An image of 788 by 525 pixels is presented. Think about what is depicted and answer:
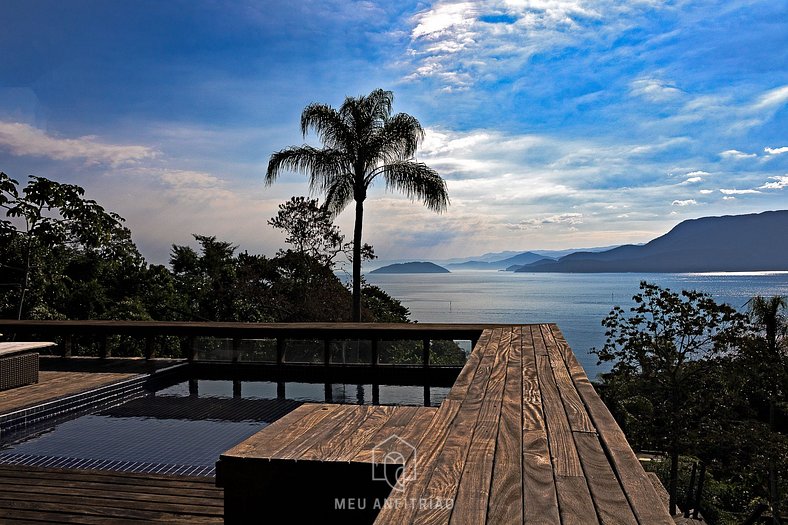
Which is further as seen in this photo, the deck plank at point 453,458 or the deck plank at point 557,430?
the deck plank at point 557,430

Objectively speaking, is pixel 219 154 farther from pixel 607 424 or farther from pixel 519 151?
pixel 607 424

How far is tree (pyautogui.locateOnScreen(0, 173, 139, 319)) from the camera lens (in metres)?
10.3

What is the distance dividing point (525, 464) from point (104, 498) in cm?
258

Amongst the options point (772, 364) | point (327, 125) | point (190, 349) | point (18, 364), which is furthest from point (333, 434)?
point (772, 364)

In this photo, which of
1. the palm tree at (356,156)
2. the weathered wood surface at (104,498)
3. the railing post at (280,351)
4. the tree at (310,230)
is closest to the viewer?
the weathered wood surface at (104,498)

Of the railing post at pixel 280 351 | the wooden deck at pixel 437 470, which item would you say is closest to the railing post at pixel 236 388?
the railing post at pixel 280 351

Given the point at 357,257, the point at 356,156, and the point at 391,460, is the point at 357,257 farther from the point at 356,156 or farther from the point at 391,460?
Result: the point at 391,460

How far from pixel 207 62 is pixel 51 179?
3697 millimetres

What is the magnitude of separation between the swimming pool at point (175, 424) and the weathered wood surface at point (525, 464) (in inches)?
89.1

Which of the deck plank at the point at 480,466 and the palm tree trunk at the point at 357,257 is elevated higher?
the palm tree trunk at the point at 357,257

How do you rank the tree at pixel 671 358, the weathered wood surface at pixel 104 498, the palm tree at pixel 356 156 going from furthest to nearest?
the palm tree at pixel 356 156 < the tree at pixel 671 358 < the weathered wood surface at pixel 104 498

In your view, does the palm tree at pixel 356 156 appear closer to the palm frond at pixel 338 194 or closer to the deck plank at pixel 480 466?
the palm frond at pixel 338 194

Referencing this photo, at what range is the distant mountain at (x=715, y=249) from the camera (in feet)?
394

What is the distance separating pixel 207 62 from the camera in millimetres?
11539
